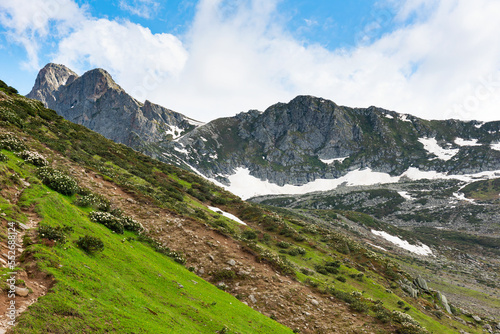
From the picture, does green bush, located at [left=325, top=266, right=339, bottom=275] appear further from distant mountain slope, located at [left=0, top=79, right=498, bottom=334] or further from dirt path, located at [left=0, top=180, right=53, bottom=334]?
dirt path, located at [left=0, top=180, right=53, bottom=334]

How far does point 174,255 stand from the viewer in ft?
58.7

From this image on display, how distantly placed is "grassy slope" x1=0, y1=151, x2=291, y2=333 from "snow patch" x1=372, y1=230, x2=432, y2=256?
443ft

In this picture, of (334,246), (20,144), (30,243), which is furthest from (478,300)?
(20,144)

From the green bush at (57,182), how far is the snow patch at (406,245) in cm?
14074

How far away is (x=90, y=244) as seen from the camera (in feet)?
36.7

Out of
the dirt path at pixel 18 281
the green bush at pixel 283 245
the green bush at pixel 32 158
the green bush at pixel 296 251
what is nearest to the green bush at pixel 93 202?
the green bush at pixel 32 158

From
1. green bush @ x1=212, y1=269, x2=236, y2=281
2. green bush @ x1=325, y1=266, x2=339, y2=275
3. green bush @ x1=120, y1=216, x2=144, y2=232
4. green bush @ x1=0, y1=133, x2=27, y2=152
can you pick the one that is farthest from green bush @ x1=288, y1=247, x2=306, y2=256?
green bush @ x1=0, y1=133, x2=27, y2=152

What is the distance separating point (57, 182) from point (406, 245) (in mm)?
147530

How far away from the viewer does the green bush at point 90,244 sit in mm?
10984

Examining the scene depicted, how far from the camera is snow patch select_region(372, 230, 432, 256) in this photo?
11881 cm

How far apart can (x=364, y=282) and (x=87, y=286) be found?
27.3 meters

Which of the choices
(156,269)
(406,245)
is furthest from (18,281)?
(406,245)

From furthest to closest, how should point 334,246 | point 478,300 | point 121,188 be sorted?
1. point 478,300
2. point 334,246
3. point 121,188

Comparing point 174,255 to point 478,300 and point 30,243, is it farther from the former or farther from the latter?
point 478,300
